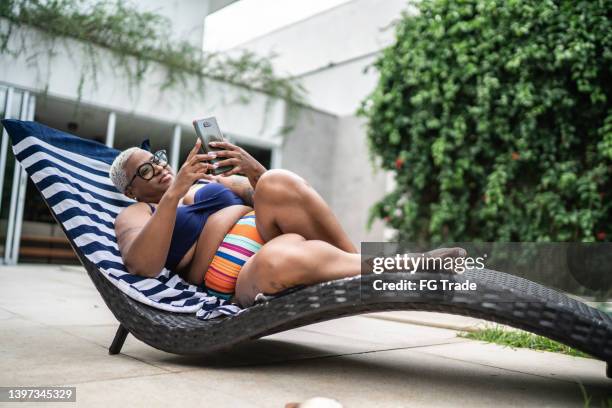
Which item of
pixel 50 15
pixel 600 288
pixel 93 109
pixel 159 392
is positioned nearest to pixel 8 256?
pixel 93 109

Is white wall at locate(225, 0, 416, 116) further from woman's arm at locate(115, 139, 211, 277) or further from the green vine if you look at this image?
woman's arm at locate(115, 139, 211, 277)

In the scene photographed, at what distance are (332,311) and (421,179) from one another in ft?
14.9

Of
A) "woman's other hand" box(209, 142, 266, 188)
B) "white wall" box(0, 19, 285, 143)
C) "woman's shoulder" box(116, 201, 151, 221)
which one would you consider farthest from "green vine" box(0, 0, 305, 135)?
"woman's other hand" box(209, 142, 266, 188)

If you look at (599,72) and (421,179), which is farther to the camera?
(421,179)

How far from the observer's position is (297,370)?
1.81 m

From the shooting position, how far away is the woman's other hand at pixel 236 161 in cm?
196

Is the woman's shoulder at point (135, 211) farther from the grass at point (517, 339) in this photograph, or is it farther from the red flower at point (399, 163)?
the red flower at point (399, 163)

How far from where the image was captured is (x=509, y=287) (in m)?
1.48

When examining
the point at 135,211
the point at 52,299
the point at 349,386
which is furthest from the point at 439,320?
the point at 52,299

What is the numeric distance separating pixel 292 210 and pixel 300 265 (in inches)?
9.7

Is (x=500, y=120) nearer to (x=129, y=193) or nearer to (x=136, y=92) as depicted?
(x=129, y=193)

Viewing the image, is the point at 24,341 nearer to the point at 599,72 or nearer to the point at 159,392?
the point at 159,392

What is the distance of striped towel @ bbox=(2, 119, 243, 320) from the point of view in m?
1.92

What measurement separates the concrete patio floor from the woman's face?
0.65 m
